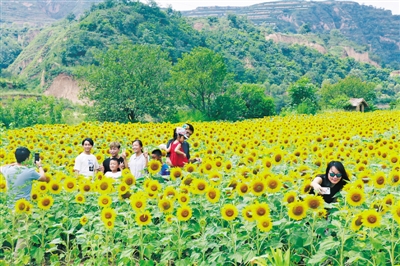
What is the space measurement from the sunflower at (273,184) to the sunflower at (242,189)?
24 cm

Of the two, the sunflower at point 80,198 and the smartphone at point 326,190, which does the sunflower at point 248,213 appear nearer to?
the smartphone at point 326,190

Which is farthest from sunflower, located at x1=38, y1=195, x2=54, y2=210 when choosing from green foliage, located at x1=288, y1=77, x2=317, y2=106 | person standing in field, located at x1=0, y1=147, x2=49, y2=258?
green foliage, located at x1=288, y1=77, x2=317, y2=106

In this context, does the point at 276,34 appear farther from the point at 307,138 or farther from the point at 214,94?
the point at 307,138

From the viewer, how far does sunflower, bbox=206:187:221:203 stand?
471cm

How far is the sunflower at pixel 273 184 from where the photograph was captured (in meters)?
Result: 4.62

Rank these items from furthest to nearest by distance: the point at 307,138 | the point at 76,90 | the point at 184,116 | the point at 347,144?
the point at 76,90
the point at 184,116
the point at 307,138
the point at 347,144

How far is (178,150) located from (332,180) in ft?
9.64

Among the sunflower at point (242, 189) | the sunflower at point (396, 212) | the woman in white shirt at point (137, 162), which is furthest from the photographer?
the woman in white shirt at point (137, 162)

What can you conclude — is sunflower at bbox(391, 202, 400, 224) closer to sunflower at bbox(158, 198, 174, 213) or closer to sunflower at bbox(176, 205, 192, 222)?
sunflower at bbox(176, 205, 192, 222)

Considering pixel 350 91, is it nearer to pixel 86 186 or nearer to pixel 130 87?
pixel 130 87

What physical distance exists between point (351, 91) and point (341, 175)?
8279cm

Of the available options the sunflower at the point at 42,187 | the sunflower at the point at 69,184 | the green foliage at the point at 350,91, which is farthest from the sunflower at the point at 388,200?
the green foliage at the point at 350,91

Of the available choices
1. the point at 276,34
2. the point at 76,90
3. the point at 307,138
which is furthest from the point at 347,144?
the point at 276,34

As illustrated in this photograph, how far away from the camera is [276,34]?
156 meters
